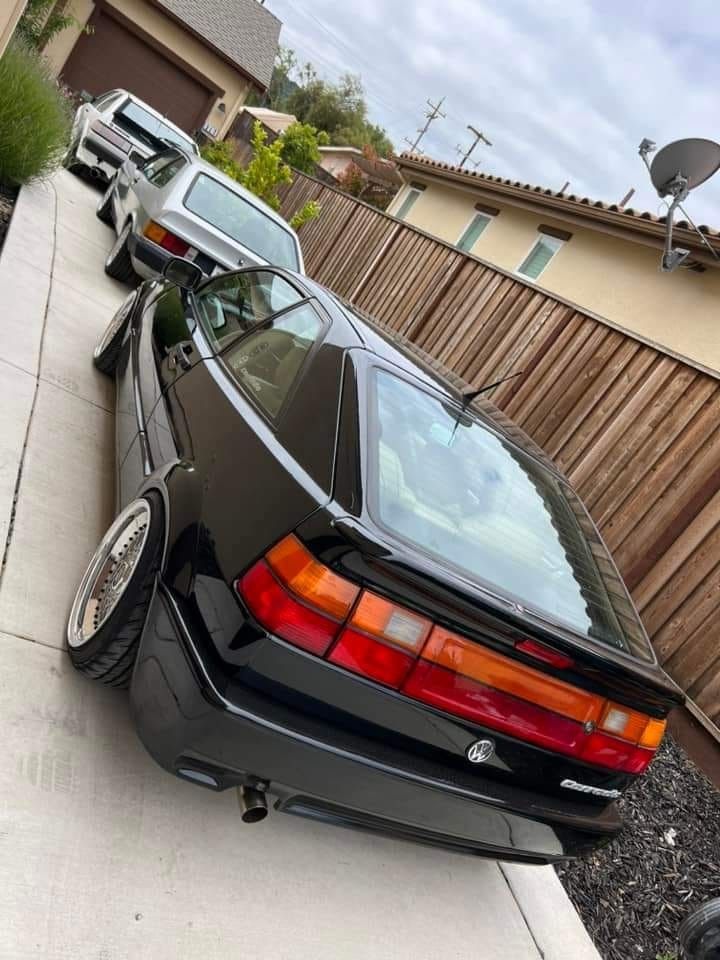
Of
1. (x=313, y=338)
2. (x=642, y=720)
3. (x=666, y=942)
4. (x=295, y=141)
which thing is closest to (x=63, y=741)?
(x=313, y=338)

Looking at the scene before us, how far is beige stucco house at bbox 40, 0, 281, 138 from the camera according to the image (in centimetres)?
1747

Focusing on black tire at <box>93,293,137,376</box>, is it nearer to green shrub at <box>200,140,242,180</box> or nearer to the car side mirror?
the car side mirror

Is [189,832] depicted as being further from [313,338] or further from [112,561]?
[313,338]

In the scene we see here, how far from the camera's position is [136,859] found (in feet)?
6.98

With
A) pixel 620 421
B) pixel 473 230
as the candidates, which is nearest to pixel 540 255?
pixel 473 230

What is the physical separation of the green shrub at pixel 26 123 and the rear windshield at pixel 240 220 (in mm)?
1306

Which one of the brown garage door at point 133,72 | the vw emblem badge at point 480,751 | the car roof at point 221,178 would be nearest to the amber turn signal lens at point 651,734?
the vw emblem badge at point 480,751

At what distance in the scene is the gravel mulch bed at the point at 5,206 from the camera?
232 inches

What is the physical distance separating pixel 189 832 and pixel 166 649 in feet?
2.20

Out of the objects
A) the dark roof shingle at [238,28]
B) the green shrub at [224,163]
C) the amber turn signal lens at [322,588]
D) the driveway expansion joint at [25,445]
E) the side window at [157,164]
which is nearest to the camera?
the amber turn signal lens at [322,588]

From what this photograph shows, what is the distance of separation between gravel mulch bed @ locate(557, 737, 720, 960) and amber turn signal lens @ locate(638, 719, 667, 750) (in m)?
1.21

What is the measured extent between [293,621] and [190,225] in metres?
5.42

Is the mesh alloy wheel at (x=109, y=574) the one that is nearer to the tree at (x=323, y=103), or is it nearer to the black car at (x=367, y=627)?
the black car at (x=367, y=627)

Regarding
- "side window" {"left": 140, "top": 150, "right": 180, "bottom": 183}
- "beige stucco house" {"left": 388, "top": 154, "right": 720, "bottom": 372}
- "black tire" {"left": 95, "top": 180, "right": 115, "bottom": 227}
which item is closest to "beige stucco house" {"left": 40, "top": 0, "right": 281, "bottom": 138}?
"beige stucco house" {"left": 388, "top": 154, "right": 720, "bottom": 372}
